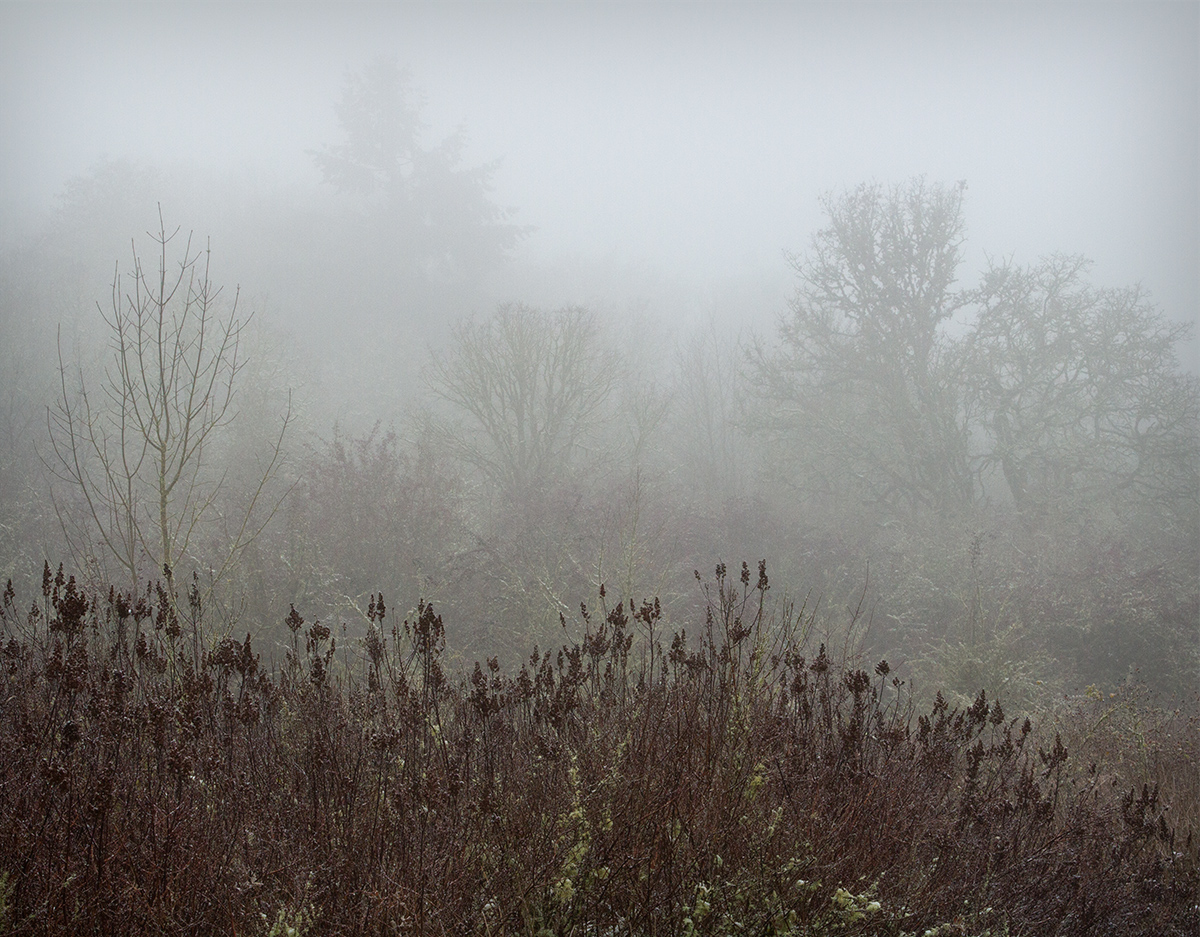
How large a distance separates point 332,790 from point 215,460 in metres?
17.2

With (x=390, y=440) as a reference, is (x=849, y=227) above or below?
above

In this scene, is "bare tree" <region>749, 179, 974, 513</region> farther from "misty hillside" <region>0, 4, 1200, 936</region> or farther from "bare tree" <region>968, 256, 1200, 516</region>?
"bare tree" <region>968, 256, 1200, 516</region>

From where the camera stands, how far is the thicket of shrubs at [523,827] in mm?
1816

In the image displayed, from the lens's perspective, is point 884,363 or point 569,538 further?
point 884,363

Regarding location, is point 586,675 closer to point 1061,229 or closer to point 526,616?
point 526,616

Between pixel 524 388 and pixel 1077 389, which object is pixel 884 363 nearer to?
pixel 1077 389

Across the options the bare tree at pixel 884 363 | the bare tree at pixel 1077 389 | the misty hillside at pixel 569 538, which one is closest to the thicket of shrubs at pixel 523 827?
the misty hillside at pixel 569 538

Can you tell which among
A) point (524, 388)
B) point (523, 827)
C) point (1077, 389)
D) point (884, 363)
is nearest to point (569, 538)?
point (524, 388)

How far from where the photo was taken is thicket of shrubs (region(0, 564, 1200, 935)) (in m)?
1.82

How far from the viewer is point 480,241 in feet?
111

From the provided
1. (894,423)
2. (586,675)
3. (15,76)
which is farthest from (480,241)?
(586,675)

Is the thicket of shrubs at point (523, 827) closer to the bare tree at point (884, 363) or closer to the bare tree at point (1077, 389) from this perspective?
the bare tree at point (884, 363)

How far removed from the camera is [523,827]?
2236 millimetres

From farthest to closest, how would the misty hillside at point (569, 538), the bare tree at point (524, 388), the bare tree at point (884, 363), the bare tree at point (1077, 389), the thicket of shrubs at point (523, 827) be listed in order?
the bare tree at point (884, 363) < the bare tree at point (524, 388) < the bare tree at point (1077, 389) < the misty hillside at point (569, 538) < the thicket of shrubs at point (523, 827)
